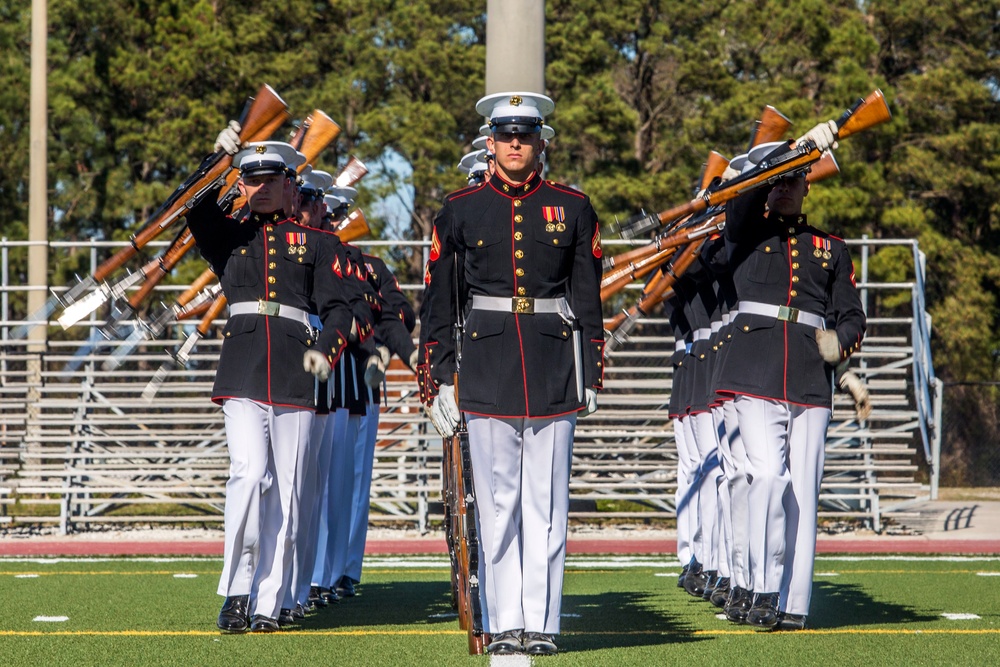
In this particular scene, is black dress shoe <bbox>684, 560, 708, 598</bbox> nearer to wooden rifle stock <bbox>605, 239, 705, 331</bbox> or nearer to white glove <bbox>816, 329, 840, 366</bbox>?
wooden rifle stock <bbox>605, 239, 705, 331</bbox>

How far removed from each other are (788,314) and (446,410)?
186 cm

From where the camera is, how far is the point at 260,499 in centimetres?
698

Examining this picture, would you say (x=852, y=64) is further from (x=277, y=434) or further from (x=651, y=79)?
(x=277, y=434)

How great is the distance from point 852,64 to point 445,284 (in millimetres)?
21876

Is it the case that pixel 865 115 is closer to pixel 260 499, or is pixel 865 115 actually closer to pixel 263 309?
pixel 263 309

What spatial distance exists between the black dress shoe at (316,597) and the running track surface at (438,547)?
3808mm

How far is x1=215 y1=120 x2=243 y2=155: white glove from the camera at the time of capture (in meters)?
6.71

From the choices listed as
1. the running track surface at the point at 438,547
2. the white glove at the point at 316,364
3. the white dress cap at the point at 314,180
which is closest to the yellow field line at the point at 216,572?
the running track surface at the point at 438,547

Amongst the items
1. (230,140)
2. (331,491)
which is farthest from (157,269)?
(331,491)

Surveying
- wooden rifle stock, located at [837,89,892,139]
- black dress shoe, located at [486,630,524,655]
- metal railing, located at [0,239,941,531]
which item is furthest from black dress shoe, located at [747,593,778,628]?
metal railing, located at [0,239,941,531]

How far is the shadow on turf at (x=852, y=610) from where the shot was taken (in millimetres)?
7301

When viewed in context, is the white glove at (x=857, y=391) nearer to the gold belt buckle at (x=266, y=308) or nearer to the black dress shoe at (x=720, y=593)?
the black dress shoe at (x=720, y=593)

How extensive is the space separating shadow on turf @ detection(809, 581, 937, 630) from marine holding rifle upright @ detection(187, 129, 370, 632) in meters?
2.58

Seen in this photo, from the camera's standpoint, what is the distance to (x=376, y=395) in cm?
952
